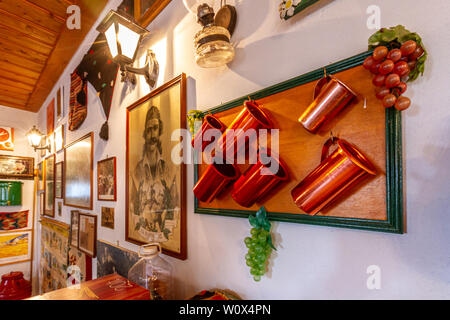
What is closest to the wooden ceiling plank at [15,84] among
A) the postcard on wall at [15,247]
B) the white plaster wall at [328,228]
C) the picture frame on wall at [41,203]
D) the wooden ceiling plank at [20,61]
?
the wooden ceiling plank at [20,61]

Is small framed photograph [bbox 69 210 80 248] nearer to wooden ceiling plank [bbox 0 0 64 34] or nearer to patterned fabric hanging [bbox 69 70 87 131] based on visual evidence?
patterned fabric hanging [bbox 69 70 87 131]

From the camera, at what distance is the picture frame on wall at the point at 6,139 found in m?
3.42

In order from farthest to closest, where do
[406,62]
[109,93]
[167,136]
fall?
[109,93], [167,136], [406,62]

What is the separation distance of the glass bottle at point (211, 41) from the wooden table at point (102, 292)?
1007 mm

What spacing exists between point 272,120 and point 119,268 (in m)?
1.47

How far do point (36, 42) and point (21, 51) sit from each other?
316 mm

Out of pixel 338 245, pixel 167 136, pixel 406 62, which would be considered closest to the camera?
pixel 406 62

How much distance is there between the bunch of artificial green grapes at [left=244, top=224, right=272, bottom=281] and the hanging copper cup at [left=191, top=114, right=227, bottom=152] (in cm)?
39

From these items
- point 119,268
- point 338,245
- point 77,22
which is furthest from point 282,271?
point 77,22

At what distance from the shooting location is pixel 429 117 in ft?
1.53

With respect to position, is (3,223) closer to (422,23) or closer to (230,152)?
(230,152)

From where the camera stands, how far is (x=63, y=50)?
2.46 meters

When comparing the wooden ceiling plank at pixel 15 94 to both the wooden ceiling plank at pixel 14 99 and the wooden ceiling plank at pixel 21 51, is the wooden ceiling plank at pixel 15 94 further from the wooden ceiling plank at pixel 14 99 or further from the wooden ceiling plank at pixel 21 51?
the wooden ceiling plank at pixel 21 51

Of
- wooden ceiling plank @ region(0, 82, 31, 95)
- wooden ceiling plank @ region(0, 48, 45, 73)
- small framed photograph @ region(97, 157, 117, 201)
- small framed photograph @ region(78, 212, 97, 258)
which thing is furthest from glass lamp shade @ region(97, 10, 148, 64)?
wooden ceiling plank @ region(0, 82, 31, 95)
